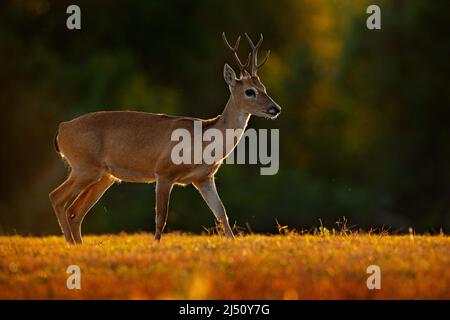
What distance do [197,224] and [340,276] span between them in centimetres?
1945

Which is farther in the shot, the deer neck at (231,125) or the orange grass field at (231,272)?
the deer neck at (231,125)

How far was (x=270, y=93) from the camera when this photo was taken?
3244 centimetres

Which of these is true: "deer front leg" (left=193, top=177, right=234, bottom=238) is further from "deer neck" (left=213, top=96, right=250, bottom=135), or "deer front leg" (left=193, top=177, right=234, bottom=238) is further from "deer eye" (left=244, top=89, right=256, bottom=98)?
"deer eye" (left=244, top=89, right=256, bottom=98)

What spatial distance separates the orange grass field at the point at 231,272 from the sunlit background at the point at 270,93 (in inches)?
668

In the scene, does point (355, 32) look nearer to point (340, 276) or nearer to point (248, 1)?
point (248, 1)

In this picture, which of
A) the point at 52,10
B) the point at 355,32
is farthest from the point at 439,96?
the point at 52,10

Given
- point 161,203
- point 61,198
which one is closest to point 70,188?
point 61,198

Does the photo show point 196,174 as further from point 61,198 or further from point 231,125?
point 61,198

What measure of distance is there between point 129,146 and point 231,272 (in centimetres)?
436

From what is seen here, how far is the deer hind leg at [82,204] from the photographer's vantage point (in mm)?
11945

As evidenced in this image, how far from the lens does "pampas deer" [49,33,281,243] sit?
11.7 meters

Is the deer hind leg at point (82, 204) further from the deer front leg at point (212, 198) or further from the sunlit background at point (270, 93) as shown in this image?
the sunlit background at point (270, 93)

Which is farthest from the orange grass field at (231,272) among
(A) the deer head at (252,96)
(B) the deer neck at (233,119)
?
(A) the deer head at (252,96)

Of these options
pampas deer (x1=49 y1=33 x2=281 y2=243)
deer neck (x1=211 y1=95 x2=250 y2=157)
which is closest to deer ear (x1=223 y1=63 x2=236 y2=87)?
pampas deer (x1=49 y1=33 x2=281 y2=243)
